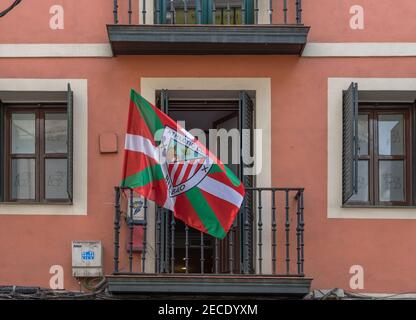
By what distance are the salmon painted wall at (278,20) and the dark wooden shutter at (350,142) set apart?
28.9 inches

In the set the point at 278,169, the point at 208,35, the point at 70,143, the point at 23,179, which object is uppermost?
the point at 208,35

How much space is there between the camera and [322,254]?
8.29 m

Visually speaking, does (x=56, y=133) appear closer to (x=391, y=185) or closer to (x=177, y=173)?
(x=177, y=173)

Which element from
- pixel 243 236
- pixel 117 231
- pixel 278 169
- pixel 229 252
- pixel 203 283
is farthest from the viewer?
pixel 229 252

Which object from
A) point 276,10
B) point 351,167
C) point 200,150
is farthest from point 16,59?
point 351,167

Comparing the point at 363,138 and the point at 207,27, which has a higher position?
the point at 207,27

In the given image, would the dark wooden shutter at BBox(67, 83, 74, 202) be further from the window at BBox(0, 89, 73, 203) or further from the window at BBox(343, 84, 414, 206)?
the window at BBox(343, 84, 414, 206)

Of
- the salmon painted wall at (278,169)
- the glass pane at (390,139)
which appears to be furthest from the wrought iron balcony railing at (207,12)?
→ the glass pane at (390,139)

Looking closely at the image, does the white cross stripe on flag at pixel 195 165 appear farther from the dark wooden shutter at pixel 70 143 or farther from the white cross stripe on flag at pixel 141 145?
the dark wooden shutter at pixel 70 143

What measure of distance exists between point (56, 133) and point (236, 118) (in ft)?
6.53

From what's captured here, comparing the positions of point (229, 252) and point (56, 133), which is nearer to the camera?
point (229, 252)

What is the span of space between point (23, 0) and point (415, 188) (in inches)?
186

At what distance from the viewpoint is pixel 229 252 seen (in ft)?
27.9

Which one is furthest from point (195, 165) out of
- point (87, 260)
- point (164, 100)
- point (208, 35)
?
point (87, 260)
